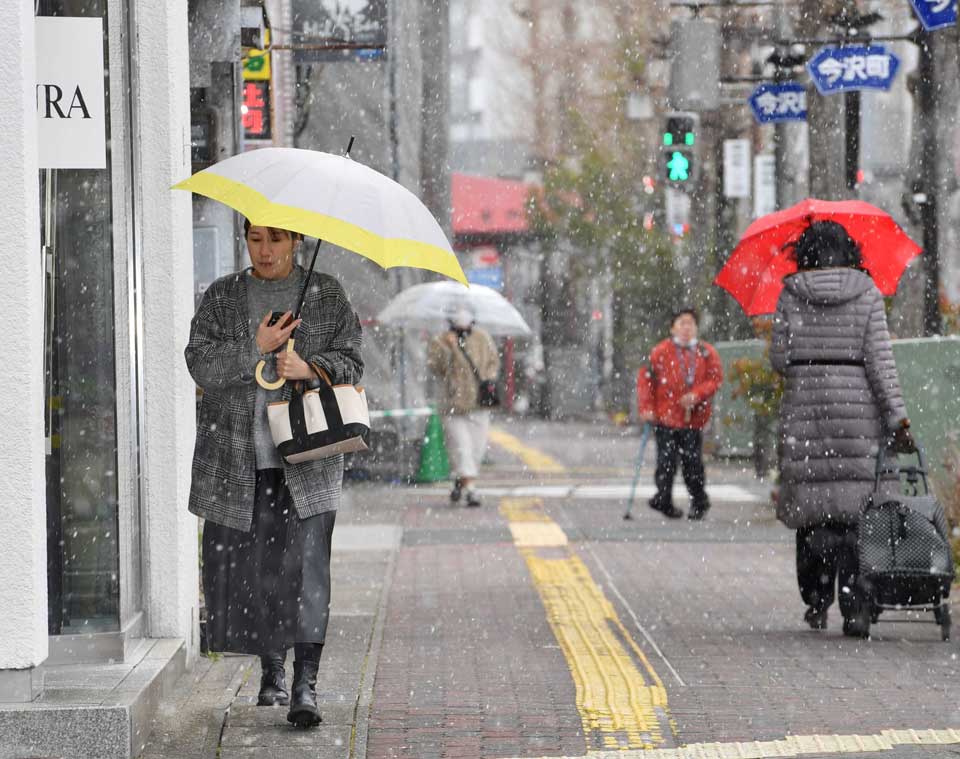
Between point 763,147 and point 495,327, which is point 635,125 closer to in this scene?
point 763,147

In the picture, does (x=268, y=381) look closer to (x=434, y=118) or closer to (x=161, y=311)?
(x=161, y=311)

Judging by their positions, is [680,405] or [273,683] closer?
[273,683]

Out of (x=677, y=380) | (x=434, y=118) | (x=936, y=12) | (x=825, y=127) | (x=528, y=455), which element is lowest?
(x=528, y=455)

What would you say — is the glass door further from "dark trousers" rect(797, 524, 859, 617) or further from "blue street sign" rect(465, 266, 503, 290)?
"blue street sign" rect(465, 266, 503, 290)

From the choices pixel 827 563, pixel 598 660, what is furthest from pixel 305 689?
pixel 827 563

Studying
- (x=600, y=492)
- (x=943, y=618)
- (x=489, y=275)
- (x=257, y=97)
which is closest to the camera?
(x=943, y=618)

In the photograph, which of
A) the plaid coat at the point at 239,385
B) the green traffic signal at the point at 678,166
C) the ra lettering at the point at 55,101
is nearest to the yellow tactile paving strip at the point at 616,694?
the plaid coat at the point at 239,385

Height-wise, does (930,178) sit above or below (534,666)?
above

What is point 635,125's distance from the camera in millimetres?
37000

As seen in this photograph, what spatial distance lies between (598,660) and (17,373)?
3245 mm

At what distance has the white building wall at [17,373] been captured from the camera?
5.23 meters

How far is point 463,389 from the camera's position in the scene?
53.5 feet

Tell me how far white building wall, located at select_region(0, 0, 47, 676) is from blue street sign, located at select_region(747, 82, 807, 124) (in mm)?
14040

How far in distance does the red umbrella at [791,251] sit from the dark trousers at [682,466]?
591 cm
